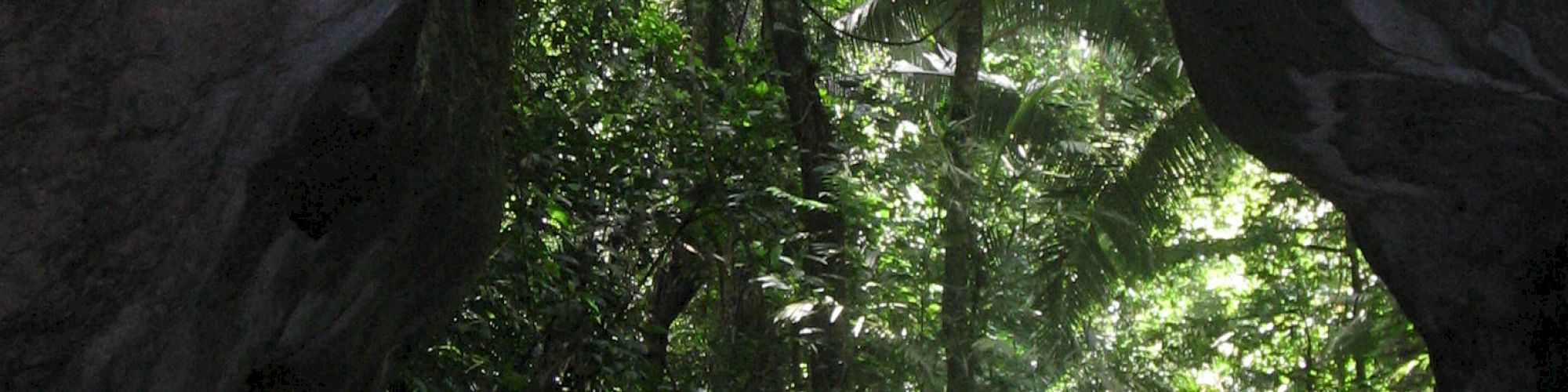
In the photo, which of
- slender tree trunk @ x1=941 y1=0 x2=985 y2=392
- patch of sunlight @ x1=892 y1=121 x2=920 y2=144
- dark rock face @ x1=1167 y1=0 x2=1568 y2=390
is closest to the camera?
dark rock face @ x1=1167 y1=0 x2=1568 y2=390

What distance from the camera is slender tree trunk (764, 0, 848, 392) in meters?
7.68

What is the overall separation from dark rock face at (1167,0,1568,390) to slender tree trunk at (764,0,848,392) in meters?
2.62

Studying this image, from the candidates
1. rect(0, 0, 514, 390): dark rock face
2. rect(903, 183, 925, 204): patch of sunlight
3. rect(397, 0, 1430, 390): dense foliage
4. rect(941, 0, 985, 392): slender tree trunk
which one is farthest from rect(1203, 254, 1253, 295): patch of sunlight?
rect(0, 0, 514, 390): dark rock face

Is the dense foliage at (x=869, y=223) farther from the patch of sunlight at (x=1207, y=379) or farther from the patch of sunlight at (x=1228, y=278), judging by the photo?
the patch of sunlight at (x=1228, y=278)

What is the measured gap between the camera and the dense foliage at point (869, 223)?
6.11 metres

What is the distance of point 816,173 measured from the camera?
763 centimetres

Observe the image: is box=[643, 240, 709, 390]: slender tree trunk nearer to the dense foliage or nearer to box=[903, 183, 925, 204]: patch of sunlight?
the dense foliage

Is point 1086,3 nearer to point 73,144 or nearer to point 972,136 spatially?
point 972,136

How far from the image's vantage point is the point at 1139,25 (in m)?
10.1

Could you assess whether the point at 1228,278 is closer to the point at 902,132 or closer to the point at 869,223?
the point at 902,132

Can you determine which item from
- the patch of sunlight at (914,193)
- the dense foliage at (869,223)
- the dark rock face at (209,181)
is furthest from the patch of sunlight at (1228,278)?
the dark rock face at (209,181)

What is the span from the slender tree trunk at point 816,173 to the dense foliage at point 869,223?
20 millimetres

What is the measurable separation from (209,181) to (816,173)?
176 inches

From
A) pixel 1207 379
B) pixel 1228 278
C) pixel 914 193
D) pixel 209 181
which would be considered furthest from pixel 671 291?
pixel 1228 278
